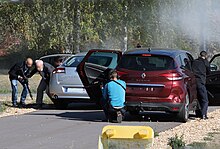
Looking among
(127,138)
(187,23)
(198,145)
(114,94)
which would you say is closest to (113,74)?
(114,94)

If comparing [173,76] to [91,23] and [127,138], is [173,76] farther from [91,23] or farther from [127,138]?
[91,23]

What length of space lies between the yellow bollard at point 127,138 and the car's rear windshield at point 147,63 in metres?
7.88

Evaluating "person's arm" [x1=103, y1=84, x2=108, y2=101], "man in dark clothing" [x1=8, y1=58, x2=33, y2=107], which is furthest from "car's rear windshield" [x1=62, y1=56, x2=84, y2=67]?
"person's arm" [x1=103, y1=84, x2=108, y2=101]

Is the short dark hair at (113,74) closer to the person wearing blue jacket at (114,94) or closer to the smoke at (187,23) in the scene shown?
the person wearing blue jacket at (114,94)

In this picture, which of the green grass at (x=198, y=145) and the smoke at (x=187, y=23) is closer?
the green grass at (x=198, y=145)

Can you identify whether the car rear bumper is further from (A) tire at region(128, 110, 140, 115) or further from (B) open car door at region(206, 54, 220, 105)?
(B) open car door at region(206, 54, 220, 105)

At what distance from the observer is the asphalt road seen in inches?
509

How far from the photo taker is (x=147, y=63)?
53.7ft

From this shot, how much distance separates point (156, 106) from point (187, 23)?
25.2 m

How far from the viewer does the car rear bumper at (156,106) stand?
1602 cm

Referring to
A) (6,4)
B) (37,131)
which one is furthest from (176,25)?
(37,131)

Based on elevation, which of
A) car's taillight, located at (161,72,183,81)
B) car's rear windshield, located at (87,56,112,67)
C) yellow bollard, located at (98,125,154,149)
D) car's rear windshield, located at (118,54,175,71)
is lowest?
car's rear windshield, located at (87,56,112,67)

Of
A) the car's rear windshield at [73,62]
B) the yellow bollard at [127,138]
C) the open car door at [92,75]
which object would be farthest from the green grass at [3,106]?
the yellow bollard at [127,138]

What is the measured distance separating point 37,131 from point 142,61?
3230 millimetres
